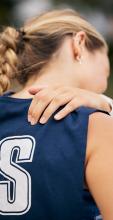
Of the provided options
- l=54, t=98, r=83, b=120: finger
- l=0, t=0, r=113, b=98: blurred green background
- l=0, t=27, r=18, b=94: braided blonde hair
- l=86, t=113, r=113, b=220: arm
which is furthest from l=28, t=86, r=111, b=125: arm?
l=0, t=0, r=113, b=98: blurred green background

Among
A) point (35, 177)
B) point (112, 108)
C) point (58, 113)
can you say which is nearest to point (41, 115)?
point (58, 113)

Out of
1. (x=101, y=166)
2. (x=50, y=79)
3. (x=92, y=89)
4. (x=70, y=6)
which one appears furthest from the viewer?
(x=70, y=6)

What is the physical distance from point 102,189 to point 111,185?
0.09 ft

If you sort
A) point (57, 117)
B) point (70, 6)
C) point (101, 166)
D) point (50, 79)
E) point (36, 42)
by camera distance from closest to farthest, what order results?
point (101, 166), point (57, 117), point (50, 79), point (36, 42), point (70, 6)

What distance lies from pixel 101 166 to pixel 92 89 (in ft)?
2.00

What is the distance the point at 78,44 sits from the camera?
92.6 inches

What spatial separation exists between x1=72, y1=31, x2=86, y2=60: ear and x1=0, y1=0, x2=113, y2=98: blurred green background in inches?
Result: 430

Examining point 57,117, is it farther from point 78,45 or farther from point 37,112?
point 78,45

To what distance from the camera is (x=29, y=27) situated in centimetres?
244

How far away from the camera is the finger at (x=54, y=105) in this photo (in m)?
2.08

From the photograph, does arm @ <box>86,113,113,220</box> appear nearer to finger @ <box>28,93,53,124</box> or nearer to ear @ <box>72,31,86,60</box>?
finger @ <box>28,93,53,124</box>

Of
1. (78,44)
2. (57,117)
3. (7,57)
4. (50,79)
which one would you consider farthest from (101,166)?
(7,57)

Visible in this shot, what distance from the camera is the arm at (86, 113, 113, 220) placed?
1.94m

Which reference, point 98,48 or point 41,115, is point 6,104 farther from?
point 98,48
